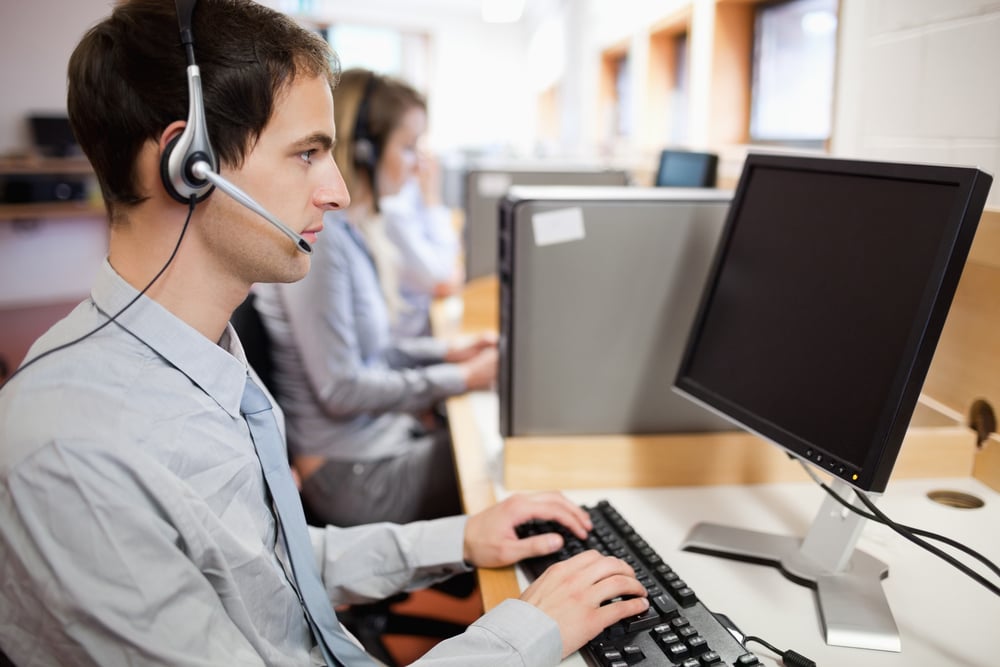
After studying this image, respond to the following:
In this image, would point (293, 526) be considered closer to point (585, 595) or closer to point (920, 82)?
point (585, 595)

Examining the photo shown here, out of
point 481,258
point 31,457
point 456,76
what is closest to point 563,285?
point 31,457

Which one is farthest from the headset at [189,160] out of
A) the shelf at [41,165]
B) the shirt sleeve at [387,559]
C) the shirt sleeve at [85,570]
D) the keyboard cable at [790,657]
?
the shelf at [41,165]

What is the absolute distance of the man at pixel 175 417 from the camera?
1.86 feet

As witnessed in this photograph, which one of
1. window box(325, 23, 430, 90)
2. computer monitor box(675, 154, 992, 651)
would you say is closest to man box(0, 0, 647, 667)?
computer monitor box(675, 154, 992, 651)

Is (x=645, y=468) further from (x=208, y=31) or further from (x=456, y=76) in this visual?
(x=456, y=76)

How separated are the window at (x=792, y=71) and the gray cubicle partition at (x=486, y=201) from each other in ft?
1.90

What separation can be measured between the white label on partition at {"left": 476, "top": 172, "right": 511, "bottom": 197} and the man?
66.3 inches

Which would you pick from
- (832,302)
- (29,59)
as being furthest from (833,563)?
(29,59)

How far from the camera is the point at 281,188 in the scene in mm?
749

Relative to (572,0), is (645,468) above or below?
below

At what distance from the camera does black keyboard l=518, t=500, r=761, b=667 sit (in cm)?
69

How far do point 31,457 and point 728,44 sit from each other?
244 centimetres

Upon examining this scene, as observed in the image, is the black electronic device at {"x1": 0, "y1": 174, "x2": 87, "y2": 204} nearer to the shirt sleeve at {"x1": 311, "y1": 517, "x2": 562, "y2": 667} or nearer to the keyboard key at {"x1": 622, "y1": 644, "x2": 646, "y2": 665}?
the shirt sleeve at {"x1": 311, "y1": 517, "x2": 562, "y2": 667}

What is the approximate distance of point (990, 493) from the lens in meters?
1.07
